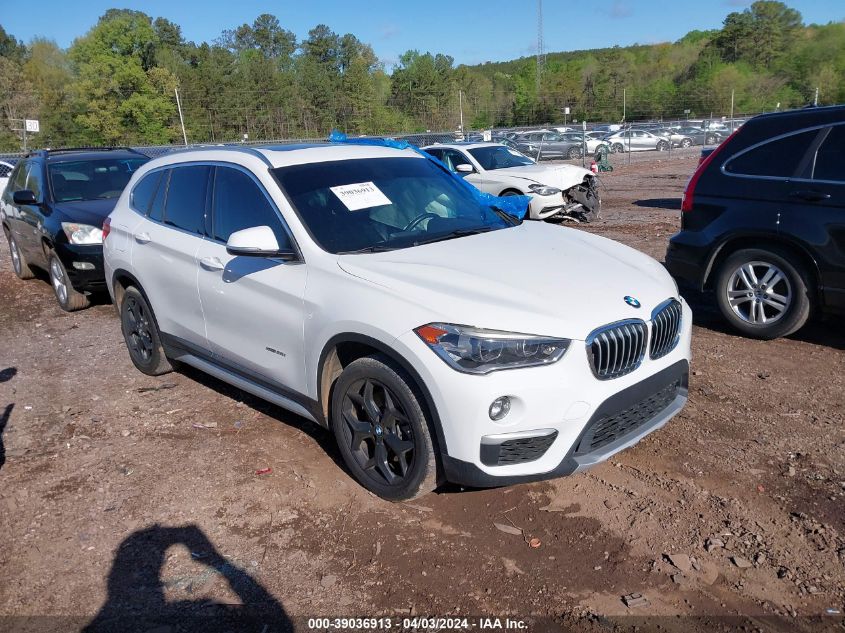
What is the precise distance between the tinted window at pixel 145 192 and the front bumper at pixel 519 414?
3.05 m

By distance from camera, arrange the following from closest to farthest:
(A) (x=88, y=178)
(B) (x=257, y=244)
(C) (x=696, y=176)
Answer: (B) (x=257, y=244)
(C) (x=696, y=176)
(A) (x=88, y=178)

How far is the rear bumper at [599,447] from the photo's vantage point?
3348 millimetres

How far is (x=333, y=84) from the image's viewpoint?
59969 mm

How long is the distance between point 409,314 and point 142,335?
10.7 ft

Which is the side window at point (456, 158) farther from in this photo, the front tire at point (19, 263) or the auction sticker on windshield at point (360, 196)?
the auction sticker on windshield at point (360, 196)

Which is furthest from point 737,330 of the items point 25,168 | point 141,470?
point 25,168

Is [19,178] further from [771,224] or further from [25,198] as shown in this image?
[771,224]

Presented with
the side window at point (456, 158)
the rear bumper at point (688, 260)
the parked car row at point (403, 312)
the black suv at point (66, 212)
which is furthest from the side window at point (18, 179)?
the rear bumper at point (688, 260)

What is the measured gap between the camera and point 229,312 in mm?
4477

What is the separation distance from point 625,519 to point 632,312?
3.34ft

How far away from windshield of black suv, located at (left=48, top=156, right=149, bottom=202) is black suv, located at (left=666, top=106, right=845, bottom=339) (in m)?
6.75

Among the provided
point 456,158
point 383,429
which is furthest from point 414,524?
point 456,158

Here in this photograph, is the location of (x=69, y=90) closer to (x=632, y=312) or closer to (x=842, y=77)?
(x=632, y=312)

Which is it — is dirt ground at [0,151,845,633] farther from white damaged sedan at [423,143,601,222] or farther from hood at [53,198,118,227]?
white damaged sedan at [423,143,601,222]
